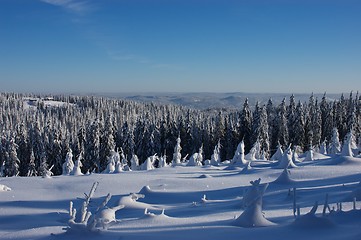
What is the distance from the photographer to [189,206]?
1095cm

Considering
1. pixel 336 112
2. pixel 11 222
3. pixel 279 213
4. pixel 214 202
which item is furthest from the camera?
pixel 336 112

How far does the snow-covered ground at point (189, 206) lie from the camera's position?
612cm

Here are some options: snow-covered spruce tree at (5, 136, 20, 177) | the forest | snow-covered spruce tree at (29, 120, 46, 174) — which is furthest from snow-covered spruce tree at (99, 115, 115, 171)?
snow-covered spruce tree at (29, 120, 46, 174)

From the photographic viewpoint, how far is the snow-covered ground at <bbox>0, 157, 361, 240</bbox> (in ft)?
20.1

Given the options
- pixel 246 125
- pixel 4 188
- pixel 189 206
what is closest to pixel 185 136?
pixel 246 125

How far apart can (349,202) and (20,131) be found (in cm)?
5823

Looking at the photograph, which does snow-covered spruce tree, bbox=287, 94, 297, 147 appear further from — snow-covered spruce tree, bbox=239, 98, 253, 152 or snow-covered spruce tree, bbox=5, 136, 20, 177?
snow-covered spruce tree, bbox=5, 136, 20, 177

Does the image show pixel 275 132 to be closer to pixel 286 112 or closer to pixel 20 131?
pixel 286 112

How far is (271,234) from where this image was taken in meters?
5.84

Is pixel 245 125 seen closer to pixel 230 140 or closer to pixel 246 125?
pixel 246 125

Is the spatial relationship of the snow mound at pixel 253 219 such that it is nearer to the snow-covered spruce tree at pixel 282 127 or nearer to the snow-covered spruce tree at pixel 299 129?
the snow-covered spruce tree at pixel 282 127

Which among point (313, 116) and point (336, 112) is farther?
point (336, 112)

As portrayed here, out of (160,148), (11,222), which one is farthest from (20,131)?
(11,222)

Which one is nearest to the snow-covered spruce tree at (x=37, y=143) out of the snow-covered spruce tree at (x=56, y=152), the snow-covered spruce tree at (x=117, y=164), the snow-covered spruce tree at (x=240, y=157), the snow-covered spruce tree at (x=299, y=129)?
the snow-covered spruce tree at (x=56, y=152)
